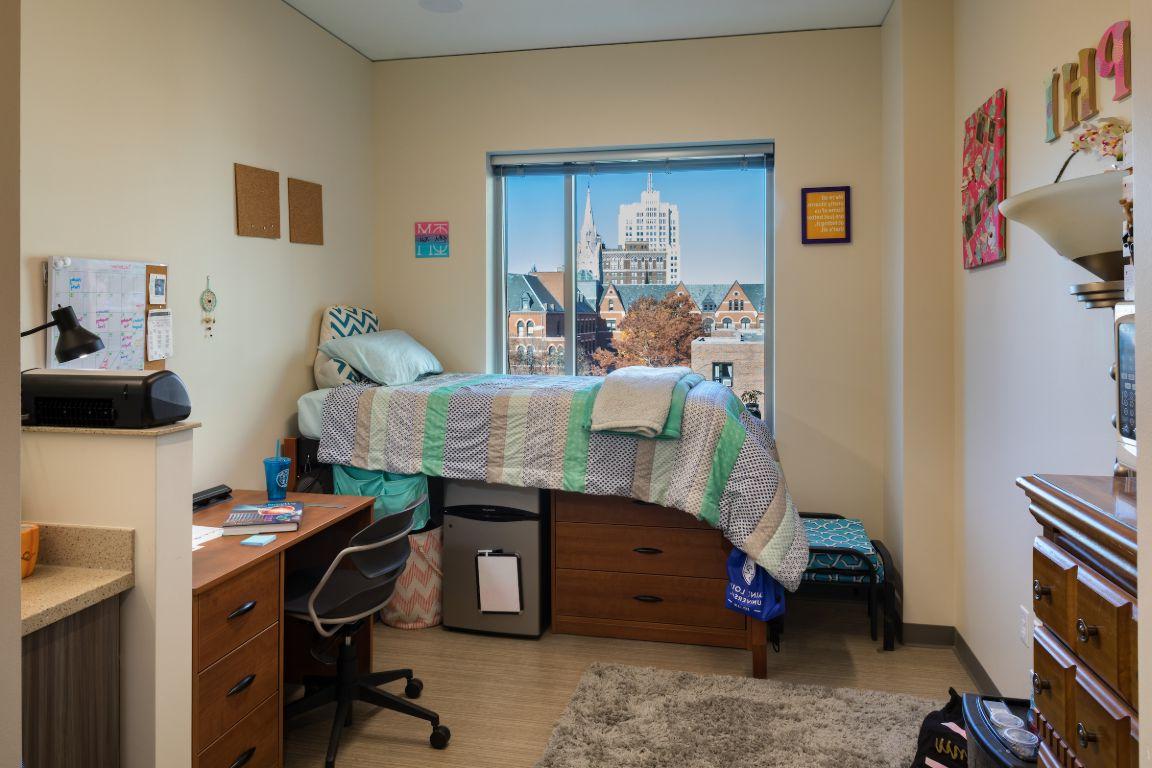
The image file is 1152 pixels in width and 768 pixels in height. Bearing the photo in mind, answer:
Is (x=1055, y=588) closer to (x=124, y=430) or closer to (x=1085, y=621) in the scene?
(x=1085, y=621)

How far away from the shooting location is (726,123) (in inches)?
153

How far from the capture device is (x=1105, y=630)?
3.69 ft

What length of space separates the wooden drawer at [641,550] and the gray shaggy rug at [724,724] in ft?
1.40

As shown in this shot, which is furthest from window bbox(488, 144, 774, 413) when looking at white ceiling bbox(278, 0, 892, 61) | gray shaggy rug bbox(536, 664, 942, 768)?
gray shaggy rug bbox(536, 664, 942, 768)

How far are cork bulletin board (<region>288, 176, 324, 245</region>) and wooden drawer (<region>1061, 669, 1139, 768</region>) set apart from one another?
3.31 metres

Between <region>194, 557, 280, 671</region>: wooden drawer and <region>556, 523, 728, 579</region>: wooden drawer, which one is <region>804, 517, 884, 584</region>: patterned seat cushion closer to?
<region>556, 523, 728, 579</region>: wooden drawer

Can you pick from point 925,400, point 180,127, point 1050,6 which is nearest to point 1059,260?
point 1050,6

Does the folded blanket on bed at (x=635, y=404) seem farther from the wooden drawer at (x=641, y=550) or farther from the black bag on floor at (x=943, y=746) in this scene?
the black bag on floor at (x=943, y=746)

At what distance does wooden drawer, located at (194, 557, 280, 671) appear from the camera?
6.18 feet

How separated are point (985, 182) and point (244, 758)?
296 centimetres

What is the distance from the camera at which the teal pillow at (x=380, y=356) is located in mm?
3510

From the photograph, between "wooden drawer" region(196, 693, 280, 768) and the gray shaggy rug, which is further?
the gray shaggy rug

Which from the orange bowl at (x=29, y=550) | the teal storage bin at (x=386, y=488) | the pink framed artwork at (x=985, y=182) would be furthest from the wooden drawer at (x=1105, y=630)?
the teal storage bin at (x=386, y=488)

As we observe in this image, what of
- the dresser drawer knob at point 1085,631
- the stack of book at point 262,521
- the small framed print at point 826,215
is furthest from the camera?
the small framed print at point 826,215
